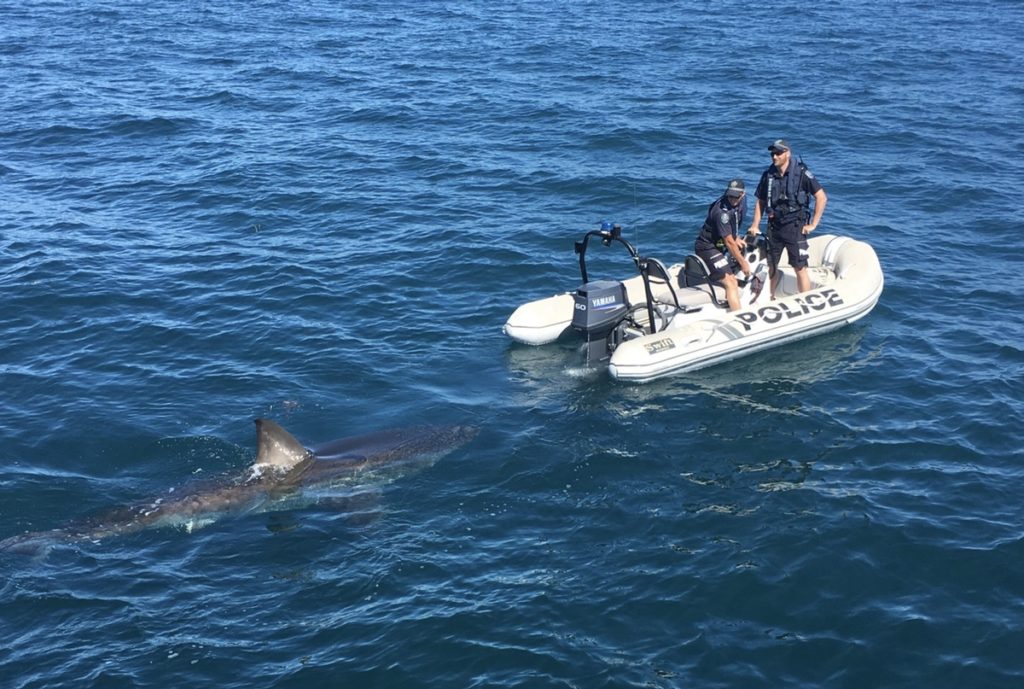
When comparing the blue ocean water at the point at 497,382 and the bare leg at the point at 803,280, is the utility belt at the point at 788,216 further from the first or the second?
the blue ocean water at the point at 497,382

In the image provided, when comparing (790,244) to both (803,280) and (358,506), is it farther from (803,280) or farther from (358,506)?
(358,506)

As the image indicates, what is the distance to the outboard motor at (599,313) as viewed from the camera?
14.8 m

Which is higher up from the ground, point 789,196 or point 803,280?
point 789,196

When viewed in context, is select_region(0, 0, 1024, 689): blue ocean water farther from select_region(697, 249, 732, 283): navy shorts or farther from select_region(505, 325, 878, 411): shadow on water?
select_region(697, 249, 732, 283): navy shorts

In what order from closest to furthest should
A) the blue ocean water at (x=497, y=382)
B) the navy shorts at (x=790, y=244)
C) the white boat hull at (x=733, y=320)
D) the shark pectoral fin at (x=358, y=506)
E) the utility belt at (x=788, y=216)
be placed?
Answer: the blue ocean water at (x=497, y=382) < the shark pectoral fin at (x=358, y=506) < the white boat hull at (x=733, y=320) < the utility belt at (x=788, y=216) < the navy shorts at (x=790, y=244)

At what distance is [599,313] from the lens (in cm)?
1486

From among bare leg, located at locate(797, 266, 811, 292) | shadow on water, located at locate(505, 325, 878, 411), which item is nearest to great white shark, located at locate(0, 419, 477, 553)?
shadow on water, located at locate(505, 325, 878, 411)

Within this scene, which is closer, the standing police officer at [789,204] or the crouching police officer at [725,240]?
the crouching police officer at [725,240]

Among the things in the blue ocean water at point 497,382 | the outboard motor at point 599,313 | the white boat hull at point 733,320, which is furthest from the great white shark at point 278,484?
the white boat hull at point 733,320

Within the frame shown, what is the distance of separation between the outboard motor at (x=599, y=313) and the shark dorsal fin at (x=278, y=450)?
4536 millimetres

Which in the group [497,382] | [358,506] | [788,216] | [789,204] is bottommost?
[358,506]

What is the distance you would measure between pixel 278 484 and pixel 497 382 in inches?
153

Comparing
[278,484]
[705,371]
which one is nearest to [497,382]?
[705,371]

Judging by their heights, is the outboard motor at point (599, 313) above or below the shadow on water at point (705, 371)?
above
